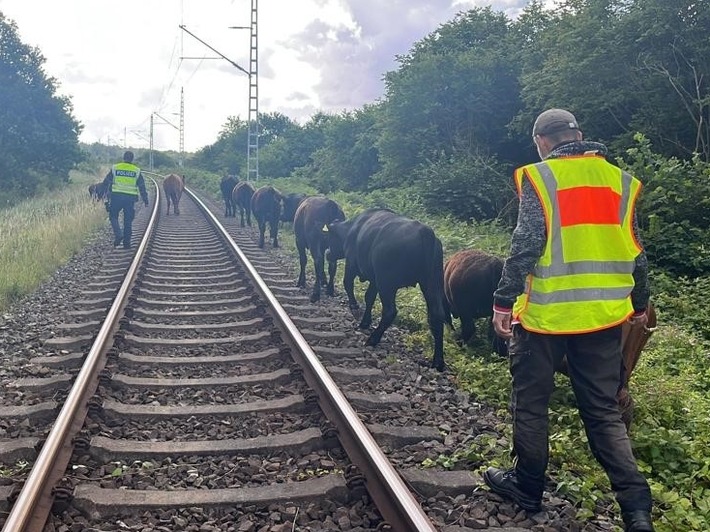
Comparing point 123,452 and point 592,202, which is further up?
point 592,202

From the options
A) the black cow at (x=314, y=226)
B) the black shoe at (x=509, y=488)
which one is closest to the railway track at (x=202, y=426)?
the black shoe at (x=509, y=488)

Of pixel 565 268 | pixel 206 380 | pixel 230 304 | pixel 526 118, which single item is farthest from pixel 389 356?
pixel 526 118

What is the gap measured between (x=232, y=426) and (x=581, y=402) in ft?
8.06

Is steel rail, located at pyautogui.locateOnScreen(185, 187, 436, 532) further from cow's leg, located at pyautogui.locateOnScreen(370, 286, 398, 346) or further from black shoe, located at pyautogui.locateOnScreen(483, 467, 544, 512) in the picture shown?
cow's leg, located at pyautogui.locateOnScreen(370, 286, 398, 346)

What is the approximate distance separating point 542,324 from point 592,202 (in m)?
0.67

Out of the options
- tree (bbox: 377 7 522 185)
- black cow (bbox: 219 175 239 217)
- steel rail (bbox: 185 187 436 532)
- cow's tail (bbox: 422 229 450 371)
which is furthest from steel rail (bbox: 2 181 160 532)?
black cow (bbox: 219 175 239 217)

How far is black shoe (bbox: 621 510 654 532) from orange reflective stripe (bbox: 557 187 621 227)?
1436 mm

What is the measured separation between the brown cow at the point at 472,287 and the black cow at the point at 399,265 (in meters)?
0.24

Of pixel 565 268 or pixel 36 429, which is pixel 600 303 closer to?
pixel 565 268

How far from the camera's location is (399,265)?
269 inches

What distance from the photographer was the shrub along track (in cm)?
357

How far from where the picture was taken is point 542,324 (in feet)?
11.3

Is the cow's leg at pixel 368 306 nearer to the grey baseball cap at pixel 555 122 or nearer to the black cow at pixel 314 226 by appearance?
the black cow at pixel 314 226

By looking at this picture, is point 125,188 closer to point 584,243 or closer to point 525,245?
point 525,245
